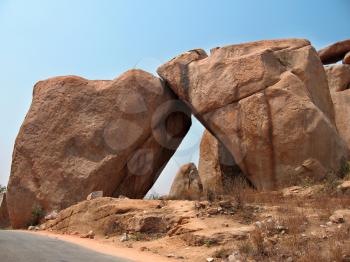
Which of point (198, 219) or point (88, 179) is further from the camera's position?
point (88, 179)

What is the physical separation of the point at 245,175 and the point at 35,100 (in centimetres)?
790

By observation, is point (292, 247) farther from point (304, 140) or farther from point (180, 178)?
point (180, 178)

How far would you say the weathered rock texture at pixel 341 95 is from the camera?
1986 cm

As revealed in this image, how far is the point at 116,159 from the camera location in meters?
15.4

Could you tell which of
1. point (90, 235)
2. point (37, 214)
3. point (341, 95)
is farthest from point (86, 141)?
point (341, 95)

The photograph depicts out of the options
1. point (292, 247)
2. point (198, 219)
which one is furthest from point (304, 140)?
point (292, 247)

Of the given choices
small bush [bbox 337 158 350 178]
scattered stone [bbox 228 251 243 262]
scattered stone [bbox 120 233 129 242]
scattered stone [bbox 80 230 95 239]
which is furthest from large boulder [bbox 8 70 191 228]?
scattered stone [bbox 228 251 243 262]

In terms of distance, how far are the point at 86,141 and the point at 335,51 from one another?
17760 mm

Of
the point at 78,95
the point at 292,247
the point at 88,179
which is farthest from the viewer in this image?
the point at 78,95

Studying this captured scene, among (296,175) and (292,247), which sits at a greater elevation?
(296,175)

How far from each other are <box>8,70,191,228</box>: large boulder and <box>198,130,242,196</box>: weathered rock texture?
2.38 m

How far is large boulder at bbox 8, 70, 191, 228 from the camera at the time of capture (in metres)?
15.0

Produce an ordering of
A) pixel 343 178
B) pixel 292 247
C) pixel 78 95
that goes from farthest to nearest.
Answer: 1. pixel 78 95
2. pixel 343 178
3. pixel 292 247

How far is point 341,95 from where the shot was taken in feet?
68.4
